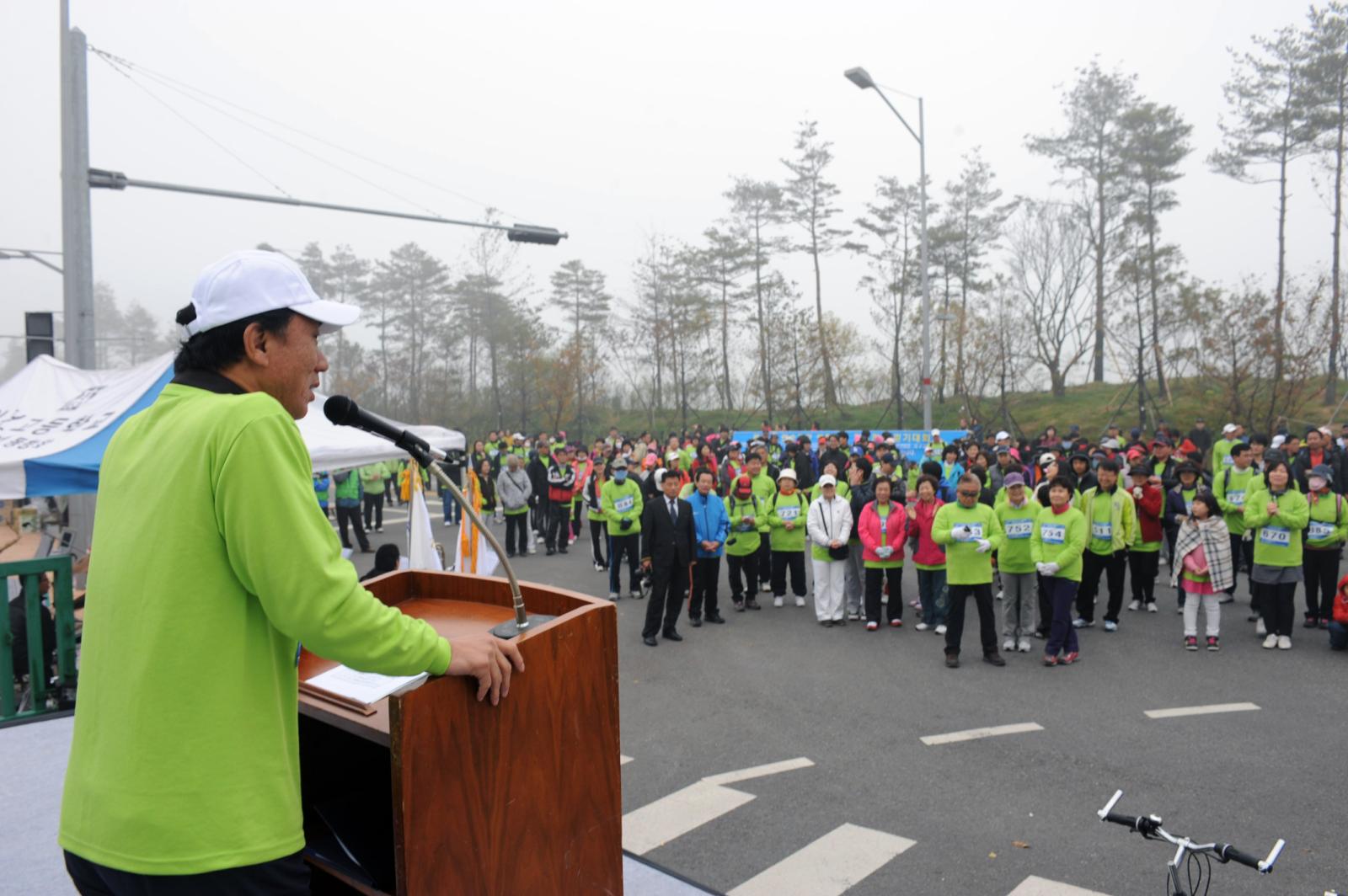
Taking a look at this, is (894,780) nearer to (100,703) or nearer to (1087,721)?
(1087,721)

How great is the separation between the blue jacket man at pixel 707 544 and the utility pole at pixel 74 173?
24.5ft

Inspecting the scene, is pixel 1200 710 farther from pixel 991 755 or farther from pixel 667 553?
pixel 667 553

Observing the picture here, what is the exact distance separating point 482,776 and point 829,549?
356 inches

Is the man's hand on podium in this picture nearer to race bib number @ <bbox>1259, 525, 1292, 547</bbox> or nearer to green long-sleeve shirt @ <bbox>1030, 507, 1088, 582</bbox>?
green long-sleeve shirt @ <bbox>1030, 507, 1088, 582</bbox>

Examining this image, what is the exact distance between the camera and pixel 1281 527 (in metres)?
9.04

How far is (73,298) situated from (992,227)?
1461 inches

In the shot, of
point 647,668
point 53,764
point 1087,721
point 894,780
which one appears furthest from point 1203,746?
point 53,764

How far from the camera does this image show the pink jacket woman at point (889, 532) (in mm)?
10320

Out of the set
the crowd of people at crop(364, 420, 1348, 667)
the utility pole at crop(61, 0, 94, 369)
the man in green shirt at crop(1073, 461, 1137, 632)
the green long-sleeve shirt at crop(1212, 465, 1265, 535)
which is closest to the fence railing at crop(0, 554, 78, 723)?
the crowd of people at crop(364, 420, 1348, 667)

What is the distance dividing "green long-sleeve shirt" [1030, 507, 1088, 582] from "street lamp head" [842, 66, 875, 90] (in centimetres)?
1426

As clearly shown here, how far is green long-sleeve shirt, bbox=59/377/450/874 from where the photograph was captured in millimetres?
1562

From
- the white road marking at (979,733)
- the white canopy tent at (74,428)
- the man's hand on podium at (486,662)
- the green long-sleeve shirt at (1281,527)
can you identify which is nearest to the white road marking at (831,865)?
the white road marking at (979,733)

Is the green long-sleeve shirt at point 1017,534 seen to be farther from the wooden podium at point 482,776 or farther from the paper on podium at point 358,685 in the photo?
the paper on podium at point 358,685

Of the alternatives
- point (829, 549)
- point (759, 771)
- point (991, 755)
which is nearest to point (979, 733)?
point (991, 755)
